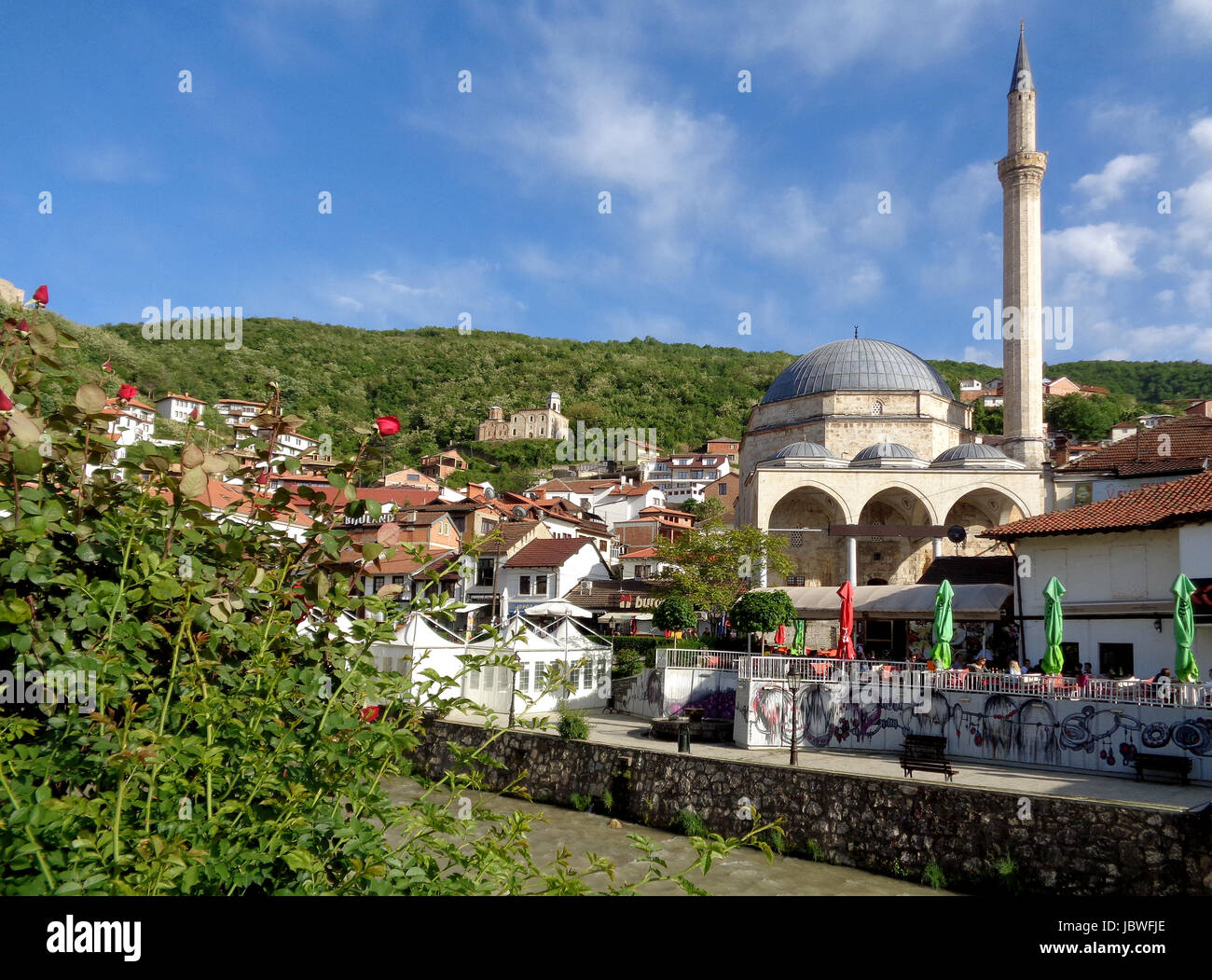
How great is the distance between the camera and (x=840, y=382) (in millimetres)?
36531

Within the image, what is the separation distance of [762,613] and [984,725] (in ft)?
20.9

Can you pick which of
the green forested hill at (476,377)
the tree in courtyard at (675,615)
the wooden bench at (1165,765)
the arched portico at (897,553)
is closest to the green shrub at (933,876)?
the wooden bench at (1165,765)

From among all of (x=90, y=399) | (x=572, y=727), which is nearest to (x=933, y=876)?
(x=572, y=727)

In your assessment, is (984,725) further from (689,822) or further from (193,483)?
(193,483)

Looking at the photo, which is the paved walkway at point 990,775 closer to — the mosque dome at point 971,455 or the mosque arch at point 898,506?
the mosque arch at point 898,506

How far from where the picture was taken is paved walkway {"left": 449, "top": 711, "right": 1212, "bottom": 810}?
11.4m

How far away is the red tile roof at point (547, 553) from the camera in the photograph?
32969mm

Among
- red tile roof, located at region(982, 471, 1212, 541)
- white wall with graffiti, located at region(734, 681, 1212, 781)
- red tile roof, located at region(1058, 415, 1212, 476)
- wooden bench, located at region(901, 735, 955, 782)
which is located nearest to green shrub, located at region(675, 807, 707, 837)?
white wall with graffiti, located at region(734, 681, 1212, 781)

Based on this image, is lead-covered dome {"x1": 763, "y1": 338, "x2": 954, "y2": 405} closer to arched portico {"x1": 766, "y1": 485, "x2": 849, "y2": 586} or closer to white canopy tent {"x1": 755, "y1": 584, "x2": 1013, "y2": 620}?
arched portico {"x1": 766, "y1": 485, "x2": 849, "y2": 586}

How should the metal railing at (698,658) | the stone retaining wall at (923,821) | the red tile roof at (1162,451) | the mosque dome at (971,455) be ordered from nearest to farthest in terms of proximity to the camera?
the stone retaining wall at (923,821) < the metal railing at (698,658) < the red tile roof at (1162,451) < the mosque dome at (971,455)

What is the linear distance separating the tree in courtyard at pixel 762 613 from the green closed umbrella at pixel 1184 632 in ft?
27.5
